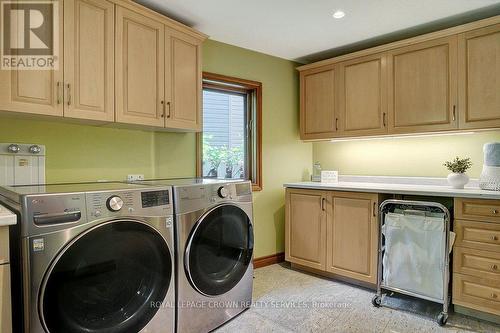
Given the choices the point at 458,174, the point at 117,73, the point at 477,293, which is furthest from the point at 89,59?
the point at 477,293

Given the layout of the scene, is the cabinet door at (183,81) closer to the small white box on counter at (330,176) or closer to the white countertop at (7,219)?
the white countertop at (7,219)

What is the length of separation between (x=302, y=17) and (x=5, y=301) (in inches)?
102

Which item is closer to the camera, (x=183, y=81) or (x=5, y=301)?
(x=5, y=301)

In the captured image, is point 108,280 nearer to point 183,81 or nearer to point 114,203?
point 114,203

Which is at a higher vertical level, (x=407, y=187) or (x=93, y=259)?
(x=407, y=187)

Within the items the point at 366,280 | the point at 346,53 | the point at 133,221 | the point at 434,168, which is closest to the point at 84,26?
the point at 133,221

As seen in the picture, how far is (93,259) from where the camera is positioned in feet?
4.96

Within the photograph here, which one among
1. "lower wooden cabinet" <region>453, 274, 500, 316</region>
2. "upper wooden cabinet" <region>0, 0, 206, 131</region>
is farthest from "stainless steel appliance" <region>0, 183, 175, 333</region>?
"lower wooden cabinet" <region>453, 274, 500, 316</region>

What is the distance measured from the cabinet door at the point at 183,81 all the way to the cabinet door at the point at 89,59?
44 centimetres

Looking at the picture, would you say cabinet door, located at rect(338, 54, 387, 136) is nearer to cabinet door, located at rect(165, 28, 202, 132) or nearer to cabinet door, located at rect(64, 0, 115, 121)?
cabinet door, located at rect(165, 28, 202, 132)

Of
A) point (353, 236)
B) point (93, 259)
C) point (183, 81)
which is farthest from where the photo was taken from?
point (353, 236)

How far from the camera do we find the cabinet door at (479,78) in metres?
2.37

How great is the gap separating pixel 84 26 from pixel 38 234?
4.26ft

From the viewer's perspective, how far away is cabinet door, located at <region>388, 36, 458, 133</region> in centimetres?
257
